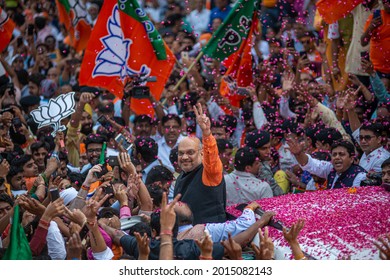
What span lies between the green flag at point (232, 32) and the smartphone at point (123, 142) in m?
2.48

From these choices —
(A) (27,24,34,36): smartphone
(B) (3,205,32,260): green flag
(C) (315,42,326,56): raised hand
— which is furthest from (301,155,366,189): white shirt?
(A) (27,24,34,36): smartphone

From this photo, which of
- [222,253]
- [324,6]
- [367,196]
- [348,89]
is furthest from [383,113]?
[222,253]

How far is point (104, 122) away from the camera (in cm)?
1160

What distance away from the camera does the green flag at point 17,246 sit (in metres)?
6.91

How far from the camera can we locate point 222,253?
280 inches

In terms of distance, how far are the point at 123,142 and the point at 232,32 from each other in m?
2.74

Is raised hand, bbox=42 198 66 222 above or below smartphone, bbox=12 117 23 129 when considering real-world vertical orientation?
below

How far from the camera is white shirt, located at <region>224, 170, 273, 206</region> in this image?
30.8 ft

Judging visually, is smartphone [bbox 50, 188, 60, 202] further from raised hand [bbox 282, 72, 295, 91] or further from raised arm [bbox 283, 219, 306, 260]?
raised hand [bbox 282, 72, 295, 91]

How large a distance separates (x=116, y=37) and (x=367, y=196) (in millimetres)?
4714

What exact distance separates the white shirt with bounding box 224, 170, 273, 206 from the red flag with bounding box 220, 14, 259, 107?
2.72 meters

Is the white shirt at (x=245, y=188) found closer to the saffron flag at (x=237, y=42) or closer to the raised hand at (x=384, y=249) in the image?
the raised hand at (x=384, y=249)

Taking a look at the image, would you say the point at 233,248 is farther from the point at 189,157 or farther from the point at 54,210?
the point at 189,157

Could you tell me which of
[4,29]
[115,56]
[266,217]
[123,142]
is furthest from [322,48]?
[266,217]
